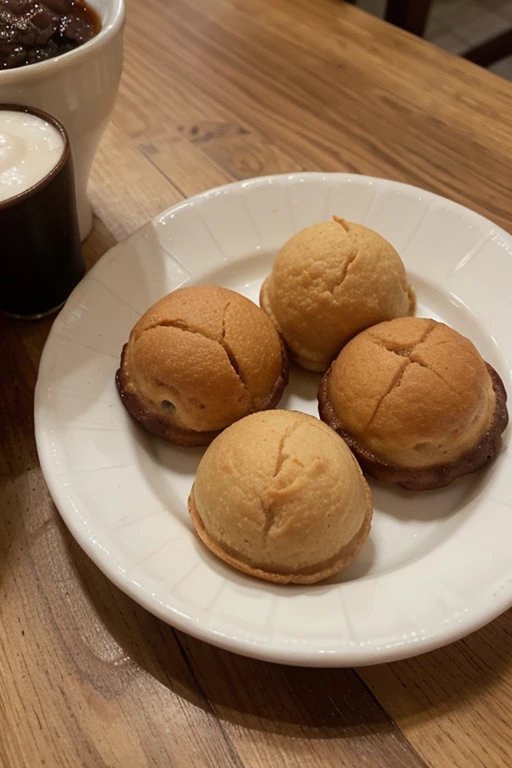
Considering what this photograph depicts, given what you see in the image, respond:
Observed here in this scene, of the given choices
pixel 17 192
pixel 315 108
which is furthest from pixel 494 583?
pixel 315 108

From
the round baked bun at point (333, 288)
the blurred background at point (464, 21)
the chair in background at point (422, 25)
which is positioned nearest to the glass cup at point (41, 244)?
the round baked bun at point (333, 288)

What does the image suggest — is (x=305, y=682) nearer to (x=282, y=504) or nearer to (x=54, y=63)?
(x=282, y=504)

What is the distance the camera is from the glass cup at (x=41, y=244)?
0.90m

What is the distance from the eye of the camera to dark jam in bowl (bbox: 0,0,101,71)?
956mm

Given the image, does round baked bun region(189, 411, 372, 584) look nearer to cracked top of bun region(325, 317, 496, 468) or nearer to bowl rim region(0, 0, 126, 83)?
cracked top of bun region(325, 317, 496, 468)

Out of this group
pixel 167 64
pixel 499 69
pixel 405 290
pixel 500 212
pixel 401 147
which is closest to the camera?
pixel 405 290

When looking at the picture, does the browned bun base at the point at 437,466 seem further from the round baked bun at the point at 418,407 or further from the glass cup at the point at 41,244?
the glass cup at the point at 41,244

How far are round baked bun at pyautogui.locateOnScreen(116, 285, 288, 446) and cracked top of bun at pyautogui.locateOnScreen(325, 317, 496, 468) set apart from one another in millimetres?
138

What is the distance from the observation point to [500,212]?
52.4 inches

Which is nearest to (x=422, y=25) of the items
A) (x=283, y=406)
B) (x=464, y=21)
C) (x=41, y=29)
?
(x=464, y=21)

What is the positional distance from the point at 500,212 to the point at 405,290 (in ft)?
1.37

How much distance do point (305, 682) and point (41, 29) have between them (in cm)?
103

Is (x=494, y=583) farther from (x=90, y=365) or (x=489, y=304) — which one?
(x=90, y=365)

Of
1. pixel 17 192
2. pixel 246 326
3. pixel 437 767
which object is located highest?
pixel 17 192
